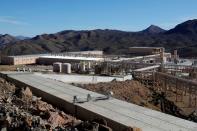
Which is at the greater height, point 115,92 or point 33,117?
point 33,117

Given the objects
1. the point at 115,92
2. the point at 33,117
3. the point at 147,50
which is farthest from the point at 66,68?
the point at 147,50

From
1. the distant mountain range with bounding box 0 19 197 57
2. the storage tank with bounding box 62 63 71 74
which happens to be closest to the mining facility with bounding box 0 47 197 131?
the storage tank with bounding box 62 63 71 74

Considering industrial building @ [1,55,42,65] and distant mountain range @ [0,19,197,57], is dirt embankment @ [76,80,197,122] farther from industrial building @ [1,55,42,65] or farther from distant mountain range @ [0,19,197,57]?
distant mountain range @ [0,19,197,57]

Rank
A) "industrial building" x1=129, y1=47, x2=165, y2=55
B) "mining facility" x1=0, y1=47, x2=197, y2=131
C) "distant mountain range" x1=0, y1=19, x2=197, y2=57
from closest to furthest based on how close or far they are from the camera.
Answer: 1. "mining facility" x1=0, y1=47, x2=197, y2=131
2. "industrial building" x1=129, y1=47, x2=165, y2=55
3. "distant mountain range" x1=0, y1=19, x2=197, y2=57

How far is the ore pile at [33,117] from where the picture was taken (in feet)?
32.5

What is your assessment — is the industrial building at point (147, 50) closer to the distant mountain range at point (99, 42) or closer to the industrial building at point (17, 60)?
the industrial building at point (17, 60)

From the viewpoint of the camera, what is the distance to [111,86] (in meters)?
21.6

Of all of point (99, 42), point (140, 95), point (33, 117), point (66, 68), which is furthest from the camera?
point (99, 42)

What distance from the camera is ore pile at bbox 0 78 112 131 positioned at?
9.92 meters

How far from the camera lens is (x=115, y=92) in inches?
816

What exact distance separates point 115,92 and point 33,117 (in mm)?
10195

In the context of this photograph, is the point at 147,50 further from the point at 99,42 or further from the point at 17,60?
the point at 99,42

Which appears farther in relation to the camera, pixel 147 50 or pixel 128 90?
pixel 147 50

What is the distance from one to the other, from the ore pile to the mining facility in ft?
0.22
